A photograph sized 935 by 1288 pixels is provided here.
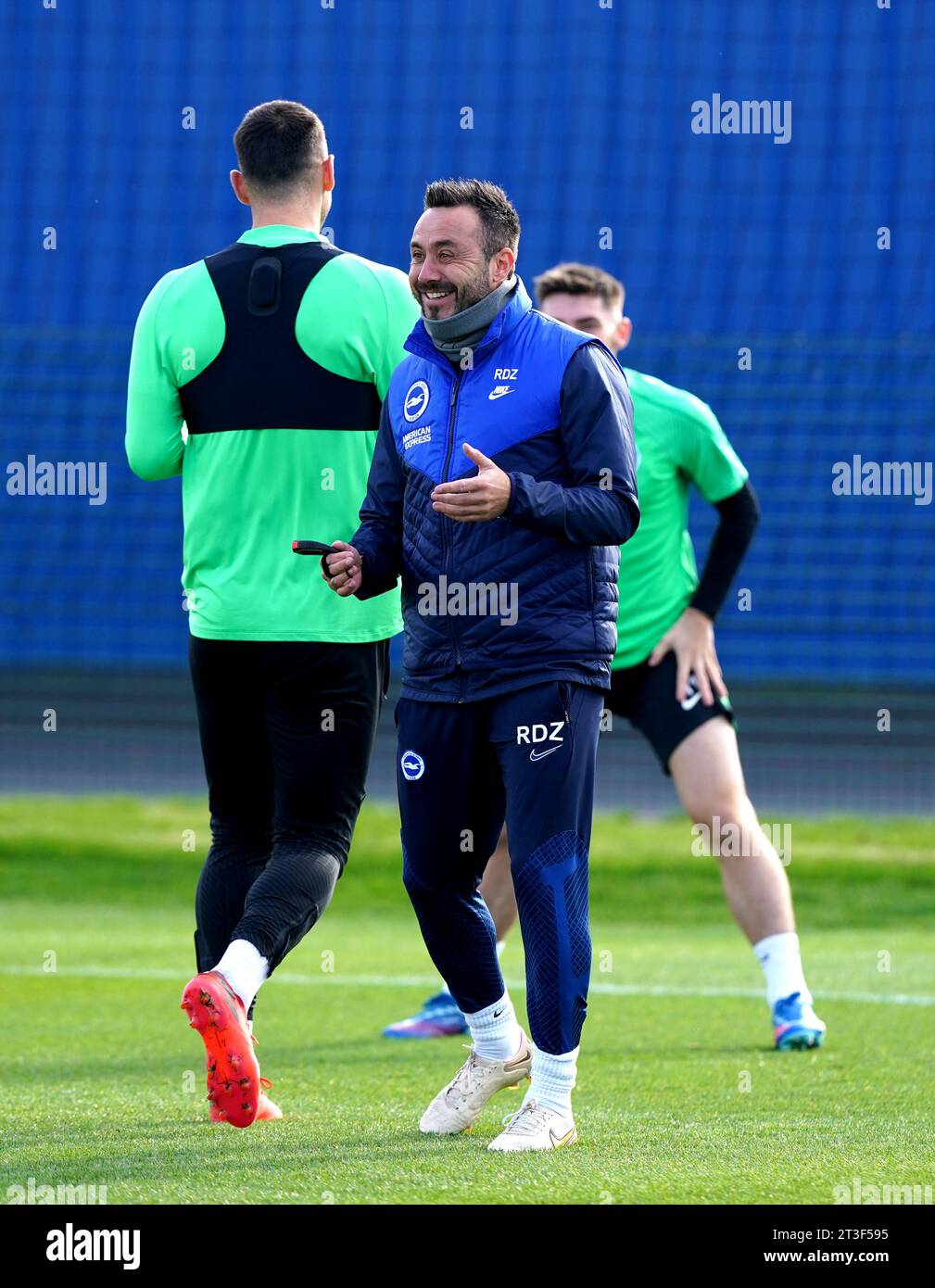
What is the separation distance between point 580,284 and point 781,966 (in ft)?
7.63

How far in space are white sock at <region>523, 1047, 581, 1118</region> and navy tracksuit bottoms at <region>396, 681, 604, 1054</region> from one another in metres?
0.02

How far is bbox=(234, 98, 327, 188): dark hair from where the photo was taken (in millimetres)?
4406

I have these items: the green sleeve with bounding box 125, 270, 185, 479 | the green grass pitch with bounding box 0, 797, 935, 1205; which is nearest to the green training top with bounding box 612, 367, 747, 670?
the green grass pitch with bounding box 0, 797, 935, 1205

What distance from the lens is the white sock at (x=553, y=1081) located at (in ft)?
12.4

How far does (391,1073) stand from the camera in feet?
17.1

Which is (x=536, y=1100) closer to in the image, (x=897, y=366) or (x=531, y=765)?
(x=531, y=765)

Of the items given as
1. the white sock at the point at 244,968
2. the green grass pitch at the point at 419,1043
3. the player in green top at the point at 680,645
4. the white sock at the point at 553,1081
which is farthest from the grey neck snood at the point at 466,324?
the player in green top at the point at 680,645

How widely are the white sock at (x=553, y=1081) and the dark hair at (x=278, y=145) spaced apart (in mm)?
2132

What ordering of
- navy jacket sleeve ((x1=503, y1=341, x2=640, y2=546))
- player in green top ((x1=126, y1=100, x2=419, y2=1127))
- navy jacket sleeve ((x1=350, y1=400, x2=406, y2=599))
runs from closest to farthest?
navy jacket sleeve ((x1=503, y1=341, x2=640, y2=546))
navy jacket sleeve ((x1=350, y1=400, x2=406, y2=599))
player in green top ((x1=126, y1=100, x2=419, y2=1127))

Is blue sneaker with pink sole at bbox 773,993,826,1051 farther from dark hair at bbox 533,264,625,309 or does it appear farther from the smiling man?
dark hair at bbox 533,264,625,309

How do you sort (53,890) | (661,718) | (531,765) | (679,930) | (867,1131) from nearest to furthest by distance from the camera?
(531,765) < (867,1131) < (661,718) < (679,930) < (53,890)
